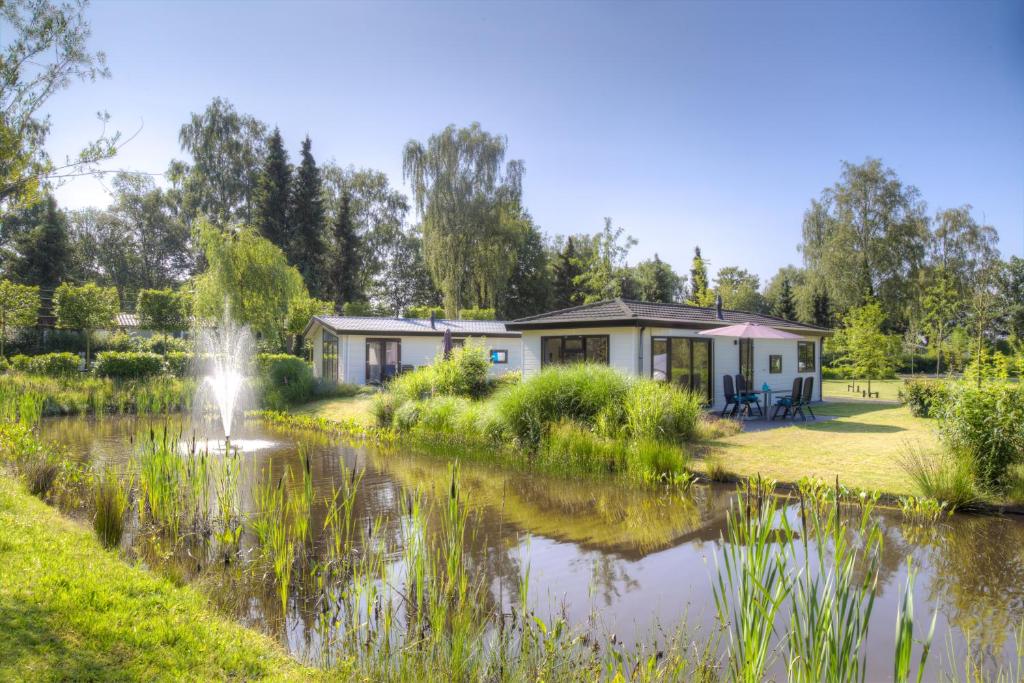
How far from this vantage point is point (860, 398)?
21562 millimetres

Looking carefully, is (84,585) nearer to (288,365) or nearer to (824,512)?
(824,512)

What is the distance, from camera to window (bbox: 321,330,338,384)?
78.0 feet

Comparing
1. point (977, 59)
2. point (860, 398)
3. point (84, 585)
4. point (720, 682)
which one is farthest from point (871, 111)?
point (84, 585)

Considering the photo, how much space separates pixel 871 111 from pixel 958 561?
46.0 feet

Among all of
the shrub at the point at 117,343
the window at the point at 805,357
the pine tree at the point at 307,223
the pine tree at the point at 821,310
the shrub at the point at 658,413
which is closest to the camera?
the shrub at the point at 658,413

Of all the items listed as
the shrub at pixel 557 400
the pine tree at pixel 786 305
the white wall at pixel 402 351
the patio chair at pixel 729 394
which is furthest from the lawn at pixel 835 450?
the pine tree at pixel 786 305

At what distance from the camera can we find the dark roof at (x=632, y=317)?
1493 cm

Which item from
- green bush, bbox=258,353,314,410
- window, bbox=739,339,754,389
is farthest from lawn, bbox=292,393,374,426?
window, bbox=739,339,754,389

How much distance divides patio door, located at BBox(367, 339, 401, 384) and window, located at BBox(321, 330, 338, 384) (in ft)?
4.27

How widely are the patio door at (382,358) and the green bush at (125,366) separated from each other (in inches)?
284

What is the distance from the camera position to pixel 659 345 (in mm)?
15367

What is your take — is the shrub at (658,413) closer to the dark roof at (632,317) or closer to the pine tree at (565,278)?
the dark roof at (632,317)

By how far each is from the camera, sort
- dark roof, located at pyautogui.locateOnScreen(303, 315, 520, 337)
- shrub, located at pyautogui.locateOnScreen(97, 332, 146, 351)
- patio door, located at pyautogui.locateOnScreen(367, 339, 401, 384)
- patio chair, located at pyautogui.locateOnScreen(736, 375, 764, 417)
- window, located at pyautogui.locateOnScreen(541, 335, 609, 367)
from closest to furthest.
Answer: patio chair, located at pyautogui.locateOnScreen(736, 375, 764, 417) → window, located at pyautogui.locateOnScreen(541, 335, 609, 367) → dark roof, located at pyautogui.locateOnScreen(303, 315, 520, 337) → patio door, located at pyautogui.locateOnScreen(367, 339, 401, 384) → shrub, located at pyautogui.locateOnScreen(97, 332, 146, 351)

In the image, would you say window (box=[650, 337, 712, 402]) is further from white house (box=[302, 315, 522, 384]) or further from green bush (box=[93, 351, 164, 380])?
green bush (box=[93, 351, 164, 380])
